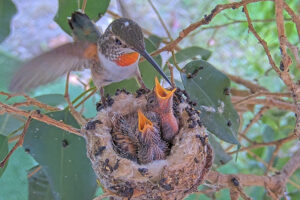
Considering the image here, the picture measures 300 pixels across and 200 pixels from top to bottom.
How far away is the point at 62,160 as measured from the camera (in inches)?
47.0

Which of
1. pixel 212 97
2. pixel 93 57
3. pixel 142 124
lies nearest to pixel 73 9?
pixel 93 57

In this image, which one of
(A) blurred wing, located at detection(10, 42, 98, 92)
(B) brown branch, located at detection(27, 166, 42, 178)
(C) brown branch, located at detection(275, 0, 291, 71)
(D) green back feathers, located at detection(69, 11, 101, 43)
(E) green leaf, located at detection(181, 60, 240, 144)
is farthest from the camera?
(B) brown branch, located at detection(27, 166, 42, 178)

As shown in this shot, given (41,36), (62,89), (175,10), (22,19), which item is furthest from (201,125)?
(22,19)

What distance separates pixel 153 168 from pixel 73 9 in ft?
2.22

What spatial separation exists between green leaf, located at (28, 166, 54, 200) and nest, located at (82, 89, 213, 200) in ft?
1.34

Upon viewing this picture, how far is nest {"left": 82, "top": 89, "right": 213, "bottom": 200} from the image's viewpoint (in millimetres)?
1027

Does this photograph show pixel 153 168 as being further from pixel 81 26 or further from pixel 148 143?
pixel 81 26

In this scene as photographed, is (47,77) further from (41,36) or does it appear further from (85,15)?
(41,36)

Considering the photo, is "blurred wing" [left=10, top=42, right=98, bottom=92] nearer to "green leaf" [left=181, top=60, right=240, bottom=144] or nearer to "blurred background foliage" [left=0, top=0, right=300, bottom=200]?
"blurred background foliage" [left=0, top=0, right=300, bottom=200]

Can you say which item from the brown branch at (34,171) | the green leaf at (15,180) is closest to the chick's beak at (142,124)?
the brown branch at (34,171)

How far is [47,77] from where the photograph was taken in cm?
96

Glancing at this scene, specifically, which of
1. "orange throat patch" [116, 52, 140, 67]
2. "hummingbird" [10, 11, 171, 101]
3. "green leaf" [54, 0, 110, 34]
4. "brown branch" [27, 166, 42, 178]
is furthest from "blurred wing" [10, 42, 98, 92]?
"brown branch" [27, 166, 42, 178]

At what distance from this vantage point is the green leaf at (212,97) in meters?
1.14

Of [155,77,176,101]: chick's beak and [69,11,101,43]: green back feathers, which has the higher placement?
[69,11,101,43]: green back feathers
